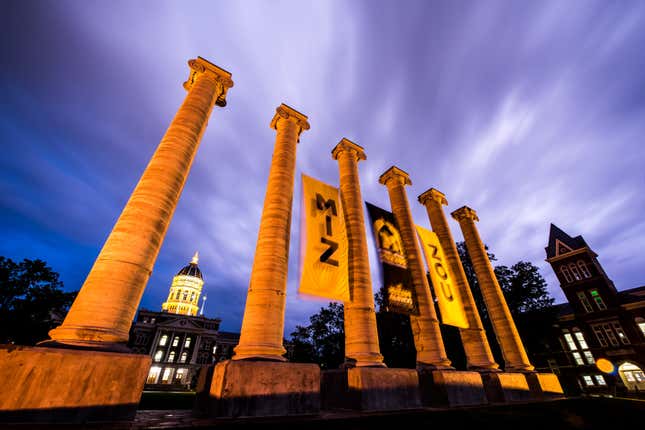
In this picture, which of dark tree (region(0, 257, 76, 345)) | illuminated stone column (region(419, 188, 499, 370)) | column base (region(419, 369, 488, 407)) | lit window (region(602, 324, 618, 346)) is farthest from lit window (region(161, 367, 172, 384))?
lit window (region(602, 324, 618, 346))

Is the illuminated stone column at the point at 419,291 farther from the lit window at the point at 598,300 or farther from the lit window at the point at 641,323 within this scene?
the lit window at the point at 598,300

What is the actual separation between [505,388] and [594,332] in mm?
40049

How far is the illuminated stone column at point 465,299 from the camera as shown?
15375 mm

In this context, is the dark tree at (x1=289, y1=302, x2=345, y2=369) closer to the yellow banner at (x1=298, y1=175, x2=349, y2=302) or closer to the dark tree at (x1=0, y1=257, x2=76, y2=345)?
the yellow banner at (x1=298, y1=175, x2=349, y2=302)

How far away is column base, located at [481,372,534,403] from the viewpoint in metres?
13.7

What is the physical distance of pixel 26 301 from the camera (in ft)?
115

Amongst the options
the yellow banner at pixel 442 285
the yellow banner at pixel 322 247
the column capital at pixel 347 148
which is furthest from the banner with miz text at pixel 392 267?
the column capital at pixel 347 148

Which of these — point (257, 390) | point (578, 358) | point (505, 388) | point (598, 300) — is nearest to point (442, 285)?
point (505, 388)

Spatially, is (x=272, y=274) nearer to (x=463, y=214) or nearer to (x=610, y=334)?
(x=463, y=214)

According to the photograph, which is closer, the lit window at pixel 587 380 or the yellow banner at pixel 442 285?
the yellow banner at pixel 442 285

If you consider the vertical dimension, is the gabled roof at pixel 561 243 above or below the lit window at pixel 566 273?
above

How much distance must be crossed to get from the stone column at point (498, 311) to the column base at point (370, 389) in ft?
36.6

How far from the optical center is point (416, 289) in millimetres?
14922

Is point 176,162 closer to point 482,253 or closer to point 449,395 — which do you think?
point 449,395
